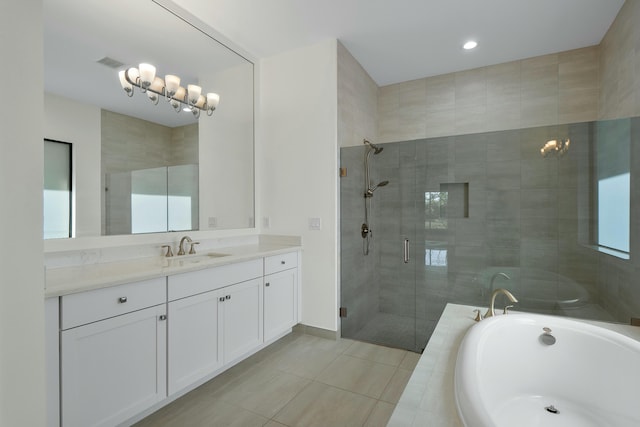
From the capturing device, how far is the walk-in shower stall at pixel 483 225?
2.24 meters

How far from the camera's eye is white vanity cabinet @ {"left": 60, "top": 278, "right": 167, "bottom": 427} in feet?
4.54

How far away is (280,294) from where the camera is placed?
2744 mm

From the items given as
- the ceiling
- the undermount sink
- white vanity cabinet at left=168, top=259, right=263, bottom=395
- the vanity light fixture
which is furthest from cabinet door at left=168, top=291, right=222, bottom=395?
the ceiling

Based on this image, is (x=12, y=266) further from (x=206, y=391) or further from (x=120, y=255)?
(x=206, y=391)

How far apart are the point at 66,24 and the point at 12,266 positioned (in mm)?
1734

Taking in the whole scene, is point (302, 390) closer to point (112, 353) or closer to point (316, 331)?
point (316, 331)

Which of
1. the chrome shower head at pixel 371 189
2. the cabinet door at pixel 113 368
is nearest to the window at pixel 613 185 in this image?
the chrome shower head at pixel 371 189

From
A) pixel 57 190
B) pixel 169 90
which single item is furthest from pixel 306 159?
pixel 57 190

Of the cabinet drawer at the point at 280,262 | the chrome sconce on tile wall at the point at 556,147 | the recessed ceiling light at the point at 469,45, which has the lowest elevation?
the cabinet drawer at the point at 280,262

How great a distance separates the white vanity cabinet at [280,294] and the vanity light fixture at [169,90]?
1.42 m

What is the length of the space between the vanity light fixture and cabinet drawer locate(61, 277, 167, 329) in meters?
1.35

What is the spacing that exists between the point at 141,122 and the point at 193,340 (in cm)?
155

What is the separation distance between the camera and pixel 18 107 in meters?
0.86

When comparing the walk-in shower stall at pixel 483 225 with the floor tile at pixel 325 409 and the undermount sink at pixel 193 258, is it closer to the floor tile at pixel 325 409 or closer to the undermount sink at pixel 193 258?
the floor tile at pixel 325 409
